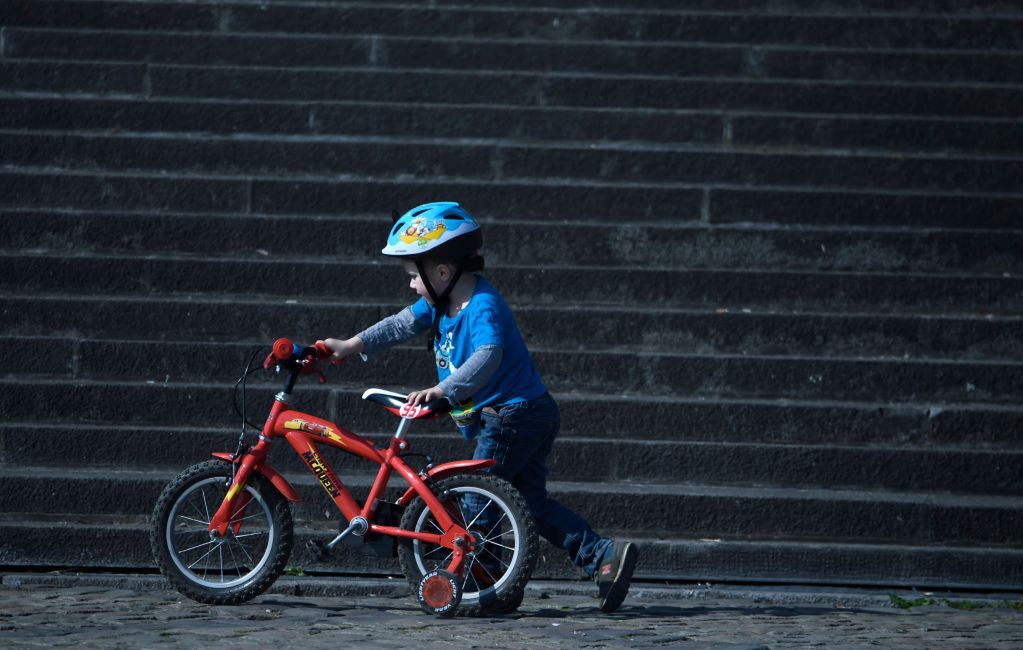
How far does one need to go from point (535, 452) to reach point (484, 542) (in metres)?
0.46

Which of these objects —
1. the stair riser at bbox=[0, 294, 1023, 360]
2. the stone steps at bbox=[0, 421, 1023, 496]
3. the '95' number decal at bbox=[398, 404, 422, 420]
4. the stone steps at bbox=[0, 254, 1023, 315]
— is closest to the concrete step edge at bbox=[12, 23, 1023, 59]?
the stone steps at bbox=[0, 254, 1023, 315]

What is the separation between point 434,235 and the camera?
5.51m

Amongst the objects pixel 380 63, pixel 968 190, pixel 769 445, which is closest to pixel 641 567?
pixel 769 445

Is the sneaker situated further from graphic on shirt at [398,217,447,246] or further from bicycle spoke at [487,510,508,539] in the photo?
graphic on shirt at [398,217,447,246]

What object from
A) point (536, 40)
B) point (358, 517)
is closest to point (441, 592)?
point (358, 517)

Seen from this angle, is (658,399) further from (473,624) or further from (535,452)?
(473,624)

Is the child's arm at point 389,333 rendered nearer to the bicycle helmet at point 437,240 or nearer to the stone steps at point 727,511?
the bicycle helmet at point 437,240

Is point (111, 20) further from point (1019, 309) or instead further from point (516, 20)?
point (1019, 309)

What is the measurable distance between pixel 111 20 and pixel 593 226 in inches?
154

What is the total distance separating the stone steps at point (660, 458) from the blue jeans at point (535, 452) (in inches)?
47.6

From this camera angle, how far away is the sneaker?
18.1 ft

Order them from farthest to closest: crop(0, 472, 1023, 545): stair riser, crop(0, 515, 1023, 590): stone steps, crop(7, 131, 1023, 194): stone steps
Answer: crop(7, 131, 1023, 194): stone steps
crop(0, 472, 1023, 545): stair riser
crop(0, 515, 1023, 590): stone steps

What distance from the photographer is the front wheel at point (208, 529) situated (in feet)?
18.5

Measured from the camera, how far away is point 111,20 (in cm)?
971
